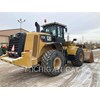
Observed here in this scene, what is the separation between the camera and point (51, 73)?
490 centimetres

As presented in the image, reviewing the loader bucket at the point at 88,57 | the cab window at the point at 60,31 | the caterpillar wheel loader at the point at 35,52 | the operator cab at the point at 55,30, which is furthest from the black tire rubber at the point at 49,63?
the loader bucket at the point at 88,57

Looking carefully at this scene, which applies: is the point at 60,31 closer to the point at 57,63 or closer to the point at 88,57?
the point at 57,63

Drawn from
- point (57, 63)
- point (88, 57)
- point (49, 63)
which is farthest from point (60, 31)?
point (88, 57)

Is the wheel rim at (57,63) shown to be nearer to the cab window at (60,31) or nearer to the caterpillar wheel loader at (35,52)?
the caterpillar wheel loader at (35,52)

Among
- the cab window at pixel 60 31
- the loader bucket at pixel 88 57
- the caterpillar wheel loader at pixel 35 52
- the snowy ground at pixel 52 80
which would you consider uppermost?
the cab window at pixel 60 31

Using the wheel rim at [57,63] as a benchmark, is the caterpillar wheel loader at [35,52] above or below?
above

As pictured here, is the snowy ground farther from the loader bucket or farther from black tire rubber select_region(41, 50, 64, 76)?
the loader bucket

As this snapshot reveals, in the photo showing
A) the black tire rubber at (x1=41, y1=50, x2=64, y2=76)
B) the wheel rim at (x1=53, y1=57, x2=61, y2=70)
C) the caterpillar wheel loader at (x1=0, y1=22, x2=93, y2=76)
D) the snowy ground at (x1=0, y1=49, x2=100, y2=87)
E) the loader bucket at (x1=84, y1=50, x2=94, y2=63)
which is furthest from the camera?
the loader bucket at (x1=84, y1=50, x2=94, y2=63)

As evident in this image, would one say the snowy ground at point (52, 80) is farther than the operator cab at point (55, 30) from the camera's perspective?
No

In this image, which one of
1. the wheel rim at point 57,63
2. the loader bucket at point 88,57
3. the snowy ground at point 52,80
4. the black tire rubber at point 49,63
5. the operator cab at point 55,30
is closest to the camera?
the snowy ground at point 52,80

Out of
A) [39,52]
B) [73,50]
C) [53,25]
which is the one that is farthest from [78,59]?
[39,52]

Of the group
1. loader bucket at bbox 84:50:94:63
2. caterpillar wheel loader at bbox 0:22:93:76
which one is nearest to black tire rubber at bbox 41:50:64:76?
caterpillar wheel loader at bbox 0:22:93:76

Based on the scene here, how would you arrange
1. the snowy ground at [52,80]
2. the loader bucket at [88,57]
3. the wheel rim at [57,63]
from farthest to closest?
the loader bucket at [88,57] < the wheel rim at [57,63] < the snowy ground at [52,80]

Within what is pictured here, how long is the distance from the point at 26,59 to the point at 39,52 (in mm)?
856
